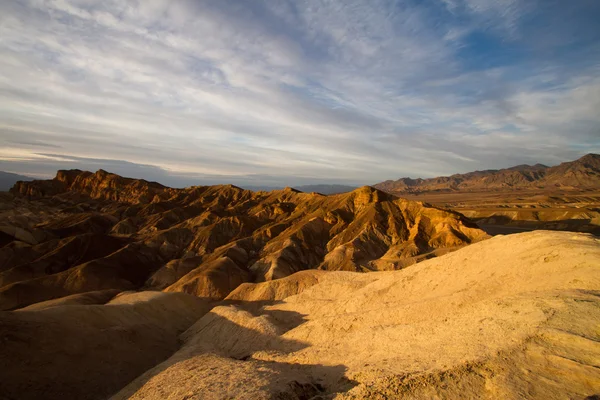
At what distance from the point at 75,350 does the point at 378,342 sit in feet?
50.7

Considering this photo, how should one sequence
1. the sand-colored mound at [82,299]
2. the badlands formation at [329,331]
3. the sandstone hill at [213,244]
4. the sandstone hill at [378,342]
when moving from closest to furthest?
1. the sandstone hill at [378,342]
2. the badlands formation at [329,331]
3. the sand-colored mound at [82,299]
4. the sandstone hill at [213,244]

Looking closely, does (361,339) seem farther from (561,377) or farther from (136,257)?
(136,257)

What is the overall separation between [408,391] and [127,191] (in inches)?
4276

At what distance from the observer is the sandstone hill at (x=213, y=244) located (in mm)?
40938

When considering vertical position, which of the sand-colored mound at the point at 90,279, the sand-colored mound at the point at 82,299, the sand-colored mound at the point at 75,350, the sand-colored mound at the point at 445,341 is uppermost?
the sand-colored mound at the point at 445,341

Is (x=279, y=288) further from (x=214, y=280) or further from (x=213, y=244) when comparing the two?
(x=213, y=244)

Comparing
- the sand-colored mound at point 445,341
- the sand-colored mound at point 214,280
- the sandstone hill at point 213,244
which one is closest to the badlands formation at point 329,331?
the sand-colored mound at point 445,341

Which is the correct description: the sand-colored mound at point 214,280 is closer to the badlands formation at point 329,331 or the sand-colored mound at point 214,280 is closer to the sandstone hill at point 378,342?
the badlands formation at point 329,331

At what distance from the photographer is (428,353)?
416 inches

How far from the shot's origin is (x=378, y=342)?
1290cm

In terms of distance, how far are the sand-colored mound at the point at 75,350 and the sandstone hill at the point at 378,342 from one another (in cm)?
6

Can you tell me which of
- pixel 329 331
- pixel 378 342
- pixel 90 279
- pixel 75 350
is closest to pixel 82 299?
pixel 90 279

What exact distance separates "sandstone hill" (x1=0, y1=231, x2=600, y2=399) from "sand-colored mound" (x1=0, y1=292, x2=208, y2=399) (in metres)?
0.06

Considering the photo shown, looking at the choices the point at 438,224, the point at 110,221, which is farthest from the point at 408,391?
the point at 110,221
